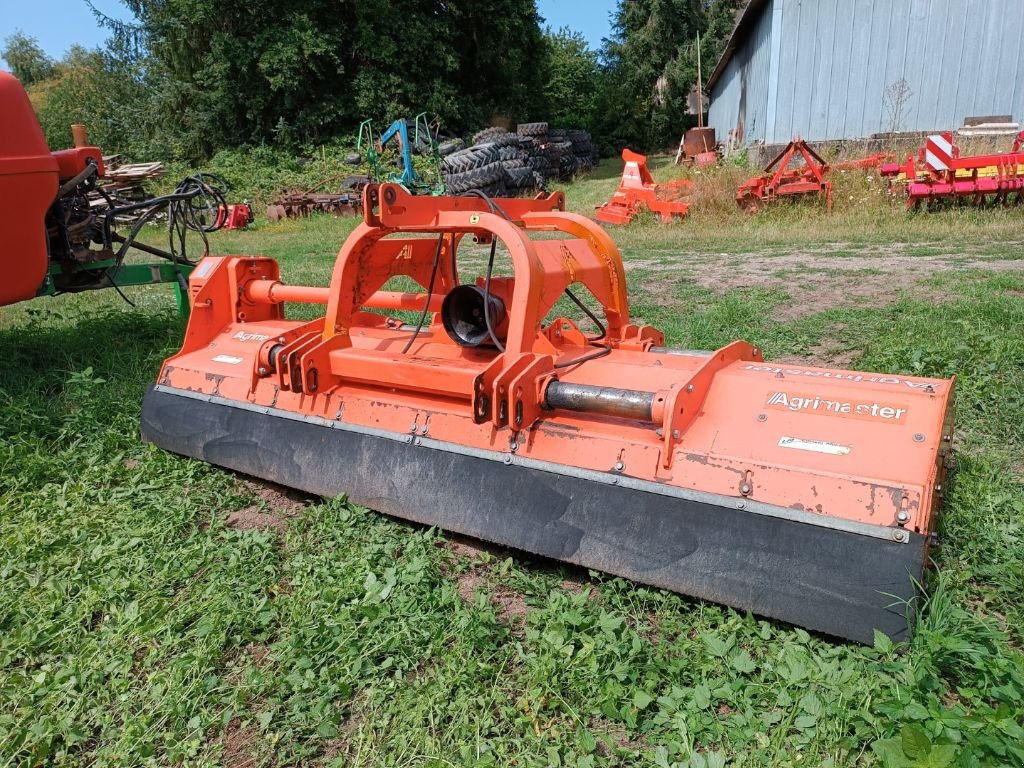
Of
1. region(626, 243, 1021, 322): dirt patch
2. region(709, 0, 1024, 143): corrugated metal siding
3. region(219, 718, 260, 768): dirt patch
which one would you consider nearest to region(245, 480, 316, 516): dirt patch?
region(219, 718, 260, 768): dirt patch

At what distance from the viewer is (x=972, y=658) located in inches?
81.5

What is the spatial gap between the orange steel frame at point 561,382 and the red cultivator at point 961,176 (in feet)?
26.2

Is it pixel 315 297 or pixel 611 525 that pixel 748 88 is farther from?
pixel 611 525

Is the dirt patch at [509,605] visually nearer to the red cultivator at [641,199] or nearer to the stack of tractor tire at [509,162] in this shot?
the red cultivator at [641,199]

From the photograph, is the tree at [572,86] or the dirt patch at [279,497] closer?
the dirt patch at [279,497]

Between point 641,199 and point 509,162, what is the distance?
550 centimetres

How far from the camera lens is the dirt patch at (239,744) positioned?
6.78ft

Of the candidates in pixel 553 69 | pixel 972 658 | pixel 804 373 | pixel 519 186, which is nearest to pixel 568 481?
pixel 804 373

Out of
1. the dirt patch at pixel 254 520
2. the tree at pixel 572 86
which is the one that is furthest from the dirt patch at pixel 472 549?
the tree at pixel 572 86

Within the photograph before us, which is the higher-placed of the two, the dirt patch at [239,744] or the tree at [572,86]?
the tree at [572,86]

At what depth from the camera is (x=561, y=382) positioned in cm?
286

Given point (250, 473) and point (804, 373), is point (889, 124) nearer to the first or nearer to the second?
point (804, 373)

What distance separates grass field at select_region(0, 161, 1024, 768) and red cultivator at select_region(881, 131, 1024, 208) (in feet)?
21.3

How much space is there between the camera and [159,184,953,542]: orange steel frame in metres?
2.36
